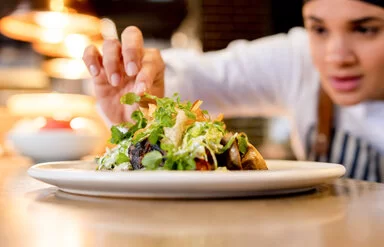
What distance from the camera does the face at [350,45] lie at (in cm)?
179

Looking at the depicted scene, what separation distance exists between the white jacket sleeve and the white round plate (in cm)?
158

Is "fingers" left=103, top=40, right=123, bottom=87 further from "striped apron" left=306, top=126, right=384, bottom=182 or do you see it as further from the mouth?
"striped apron" left=306, top=126, right=384, bottom=182

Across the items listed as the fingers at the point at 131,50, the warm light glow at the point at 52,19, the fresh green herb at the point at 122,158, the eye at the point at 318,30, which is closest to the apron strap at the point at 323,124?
the eye at the point at 318,30

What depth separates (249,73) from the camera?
8.04 feet

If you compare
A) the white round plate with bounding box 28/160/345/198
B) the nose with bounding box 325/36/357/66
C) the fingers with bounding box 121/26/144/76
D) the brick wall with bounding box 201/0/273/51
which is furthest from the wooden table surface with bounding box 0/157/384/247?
the brick wall with bounding box 201/0/273/51

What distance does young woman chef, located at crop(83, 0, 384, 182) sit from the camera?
57.3 inches

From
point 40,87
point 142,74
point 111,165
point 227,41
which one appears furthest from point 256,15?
point 111,165

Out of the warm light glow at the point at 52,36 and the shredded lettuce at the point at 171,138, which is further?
the warm light glow at the point at 52,36

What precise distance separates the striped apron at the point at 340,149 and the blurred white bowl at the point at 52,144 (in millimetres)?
901

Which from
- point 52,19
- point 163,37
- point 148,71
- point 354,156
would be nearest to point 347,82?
point 354,156

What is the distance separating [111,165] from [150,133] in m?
0.10

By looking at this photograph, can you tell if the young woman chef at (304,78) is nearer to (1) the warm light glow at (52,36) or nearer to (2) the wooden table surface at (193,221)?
(2) the wooden table surface at (193,221)

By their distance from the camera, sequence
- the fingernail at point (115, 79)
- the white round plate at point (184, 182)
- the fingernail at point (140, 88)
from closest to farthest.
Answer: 1. the white round plate at point (184, 182)
2. the fingernail at point (140, 88)
3. the fingernail at point (115, 79)

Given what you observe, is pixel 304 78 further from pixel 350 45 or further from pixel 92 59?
pixel 92 59
